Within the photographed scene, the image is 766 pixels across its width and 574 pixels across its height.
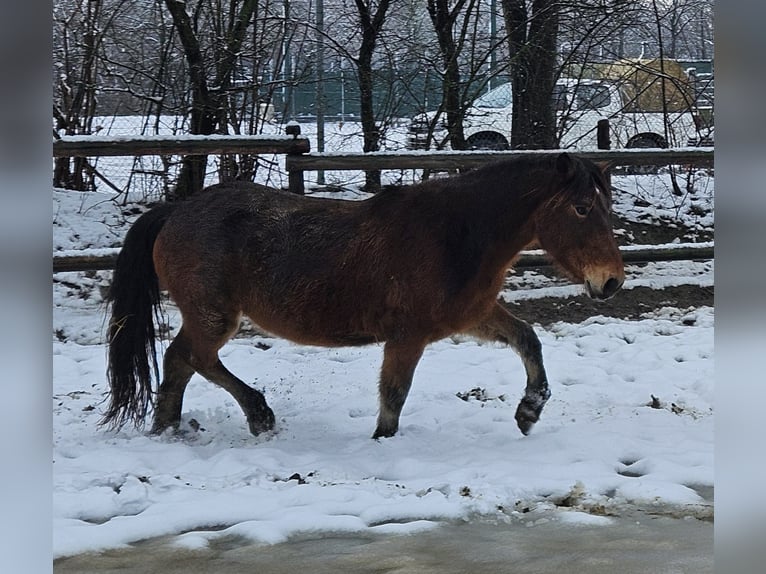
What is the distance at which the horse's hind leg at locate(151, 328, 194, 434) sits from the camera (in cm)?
485

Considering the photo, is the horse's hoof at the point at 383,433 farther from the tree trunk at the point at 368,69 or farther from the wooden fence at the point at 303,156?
the tree trunk at the point at 368,69

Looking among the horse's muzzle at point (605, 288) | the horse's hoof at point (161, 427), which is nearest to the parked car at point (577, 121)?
the horse's muzzle at point (605, 288)

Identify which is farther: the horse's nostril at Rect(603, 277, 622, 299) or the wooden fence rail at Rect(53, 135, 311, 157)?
the wooden fence rail at Rect(53, 135, 311, 157)

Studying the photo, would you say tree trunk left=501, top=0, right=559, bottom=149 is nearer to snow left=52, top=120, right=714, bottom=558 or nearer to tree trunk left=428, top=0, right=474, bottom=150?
tree trunk left=428, top=0, right=474, bottom=150

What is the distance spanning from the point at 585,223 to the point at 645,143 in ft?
18.9

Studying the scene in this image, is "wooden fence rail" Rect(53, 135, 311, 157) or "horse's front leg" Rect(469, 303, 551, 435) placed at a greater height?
"wooden fence rail" Rect(53, 135, 311, 157)

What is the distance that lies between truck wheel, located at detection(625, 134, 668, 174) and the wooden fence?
5.20 feet

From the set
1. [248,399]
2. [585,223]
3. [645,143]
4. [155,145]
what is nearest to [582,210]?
[585,223]

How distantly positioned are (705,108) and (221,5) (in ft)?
16.7

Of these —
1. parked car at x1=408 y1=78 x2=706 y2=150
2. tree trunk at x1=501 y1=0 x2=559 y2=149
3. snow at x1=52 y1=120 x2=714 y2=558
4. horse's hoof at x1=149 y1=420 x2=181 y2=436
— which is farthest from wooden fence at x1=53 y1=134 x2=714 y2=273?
horse's hoof at x1=149 y1=420 x2=181 y2=436

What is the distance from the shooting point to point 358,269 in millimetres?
4695
